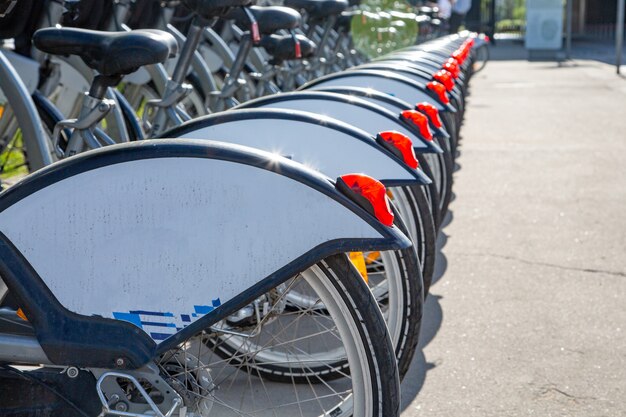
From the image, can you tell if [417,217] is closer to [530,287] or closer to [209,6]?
[209,6]

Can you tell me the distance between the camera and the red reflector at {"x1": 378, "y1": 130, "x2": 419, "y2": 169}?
3.32 metres

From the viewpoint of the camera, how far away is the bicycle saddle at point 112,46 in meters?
2.74

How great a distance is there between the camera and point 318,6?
6465 millimetres

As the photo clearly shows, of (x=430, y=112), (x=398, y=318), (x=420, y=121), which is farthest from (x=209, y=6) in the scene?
(x=398, y=318)

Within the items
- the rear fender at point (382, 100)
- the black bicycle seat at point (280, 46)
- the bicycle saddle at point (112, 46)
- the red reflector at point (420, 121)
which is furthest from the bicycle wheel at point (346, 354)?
the black bicycle seat at point (280, 46)

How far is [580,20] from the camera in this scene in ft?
117

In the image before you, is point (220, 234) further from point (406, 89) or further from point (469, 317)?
point (406, 89)

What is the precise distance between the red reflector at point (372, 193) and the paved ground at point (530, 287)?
117 cm

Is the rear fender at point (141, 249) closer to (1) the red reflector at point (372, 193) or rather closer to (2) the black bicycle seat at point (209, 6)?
(1) the red reflector at point (372, 193)

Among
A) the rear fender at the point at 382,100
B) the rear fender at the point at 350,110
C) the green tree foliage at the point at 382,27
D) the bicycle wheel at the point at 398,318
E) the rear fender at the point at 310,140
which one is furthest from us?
the green tree foliage at the point at 382,27

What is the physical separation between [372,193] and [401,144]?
98cm

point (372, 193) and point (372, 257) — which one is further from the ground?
point (372, 193)

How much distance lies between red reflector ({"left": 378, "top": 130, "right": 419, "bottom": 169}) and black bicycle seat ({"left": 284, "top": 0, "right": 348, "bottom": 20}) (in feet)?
10.4

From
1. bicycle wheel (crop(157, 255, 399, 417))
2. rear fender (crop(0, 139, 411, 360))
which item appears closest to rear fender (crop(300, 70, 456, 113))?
bicycle wheel (crop(157, 255, 399, 417))
